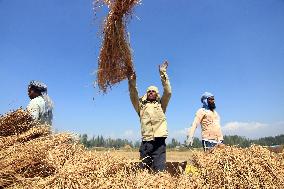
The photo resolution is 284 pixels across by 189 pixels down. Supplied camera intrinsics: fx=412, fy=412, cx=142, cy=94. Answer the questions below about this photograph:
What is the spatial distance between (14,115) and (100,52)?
1.79m

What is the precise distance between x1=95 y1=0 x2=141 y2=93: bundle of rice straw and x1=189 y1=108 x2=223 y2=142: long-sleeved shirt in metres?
1.94

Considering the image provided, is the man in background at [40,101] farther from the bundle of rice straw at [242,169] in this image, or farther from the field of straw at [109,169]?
the bundle of rice straw at [242,169]

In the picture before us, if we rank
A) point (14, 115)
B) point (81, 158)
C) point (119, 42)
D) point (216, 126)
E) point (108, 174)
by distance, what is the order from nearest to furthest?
point (108, 174) < point (81, 158) < point (14, 115) < point (119, 42) < point (216, 126)

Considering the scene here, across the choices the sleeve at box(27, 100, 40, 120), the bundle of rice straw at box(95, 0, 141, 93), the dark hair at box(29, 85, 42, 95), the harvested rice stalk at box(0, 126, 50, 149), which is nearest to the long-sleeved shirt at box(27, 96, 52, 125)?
the sleeve at box(27, 100, 40, 120)

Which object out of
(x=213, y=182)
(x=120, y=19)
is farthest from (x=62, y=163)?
(x=120, y=19)

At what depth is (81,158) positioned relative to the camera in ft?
16.3

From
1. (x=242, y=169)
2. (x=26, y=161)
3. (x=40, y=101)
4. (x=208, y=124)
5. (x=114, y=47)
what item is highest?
(x=114, y=47)

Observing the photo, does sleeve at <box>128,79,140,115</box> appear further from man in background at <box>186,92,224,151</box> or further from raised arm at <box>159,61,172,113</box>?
man in background at <box>186,92,224,151</box>

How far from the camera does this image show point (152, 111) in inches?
272

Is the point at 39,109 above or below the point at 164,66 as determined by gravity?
below

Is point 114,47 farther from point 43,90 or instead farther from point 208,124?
point 208,124

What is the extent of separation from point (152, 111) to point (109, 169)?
2.38 metres

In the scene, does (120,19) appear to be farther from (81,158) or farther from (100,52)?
(81,158)

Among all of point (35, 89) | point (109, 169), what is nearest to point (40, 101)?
point (35, 89)
